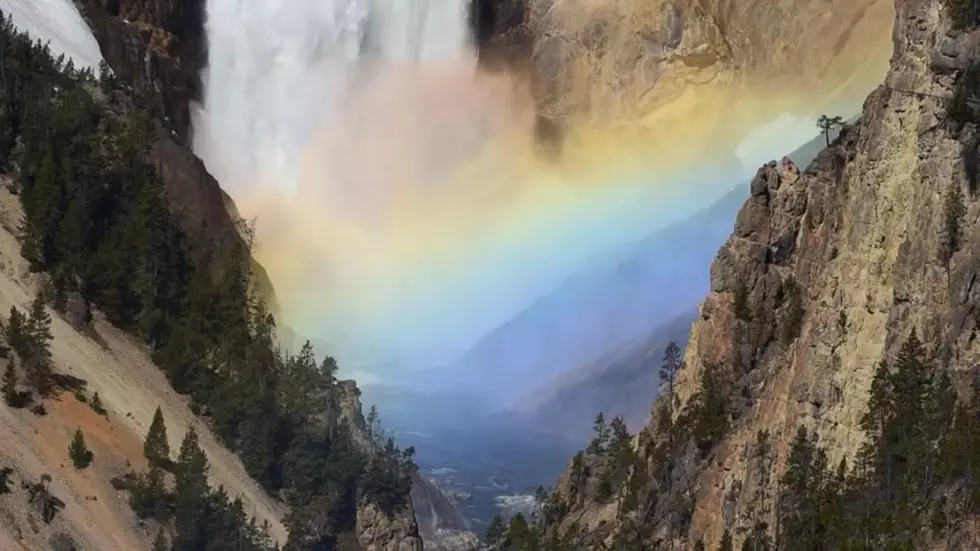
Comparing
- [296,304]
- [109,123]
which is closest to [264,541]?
[109,123]

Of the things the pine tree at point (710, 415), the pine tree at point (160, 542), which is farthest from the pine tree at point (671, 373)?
the pine tree at point (160, 542)

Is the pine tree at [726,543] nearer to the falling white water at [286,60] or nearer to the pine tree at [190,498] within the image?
the pine tree at [190,498]

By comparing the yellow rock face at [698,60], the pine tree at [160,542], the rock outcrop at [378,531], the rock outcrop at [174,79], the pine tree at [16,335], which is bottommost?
the pine tree at [160,542]

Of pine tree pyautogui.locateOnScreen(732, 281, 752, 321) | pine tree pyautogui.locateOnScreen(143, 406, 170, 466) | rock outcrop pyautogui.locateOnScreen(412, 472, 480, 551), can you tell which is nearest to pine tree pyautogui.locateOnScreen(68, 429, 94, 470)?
pine tree pyautogui.locateOnScreen(143, 406, 170, 466)

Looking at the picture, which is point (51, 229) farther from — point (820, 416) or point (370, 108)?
point (370, 108)

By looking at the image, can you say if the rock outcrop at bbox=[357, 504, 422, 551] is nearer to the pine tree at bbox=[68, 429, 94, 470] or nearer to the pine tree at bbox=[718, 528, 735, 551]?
the pine tree at bbox=[68, 429, 94, 470]

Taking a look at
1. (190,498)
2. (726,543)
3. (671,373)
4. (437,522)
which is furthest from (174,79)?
(726,543)
